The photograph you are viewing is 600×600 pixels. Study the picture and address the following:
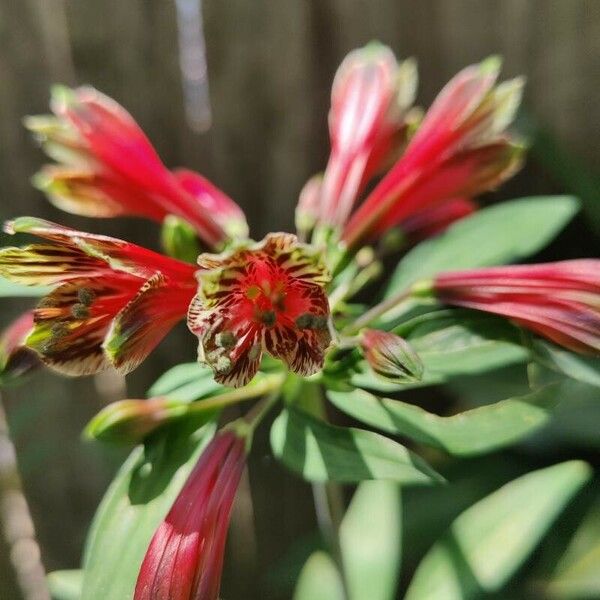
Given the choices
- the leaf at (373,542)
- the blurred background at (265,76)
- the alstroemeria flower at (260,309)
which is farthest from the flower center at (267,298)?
the blurred background at (265,76)

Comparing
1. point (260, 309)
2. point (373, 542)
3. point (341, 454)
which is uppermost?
point (260, 309)

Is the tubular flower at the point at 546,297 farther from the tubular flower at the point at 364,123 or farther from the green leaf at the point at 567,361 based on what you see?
the tubular flower at the point at 364,123

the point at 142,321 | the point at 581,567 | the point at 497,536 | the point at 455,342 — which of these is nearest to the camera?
the point at 142,321

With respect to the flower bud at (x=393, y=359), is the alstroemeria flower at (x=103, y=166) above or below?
above

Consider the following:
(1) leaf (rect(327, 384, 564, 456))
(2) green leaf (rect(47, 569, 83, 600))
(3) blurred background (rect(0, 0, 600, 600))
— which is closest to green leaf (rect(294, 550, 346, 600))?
(3) blurred background (rect(0, 0, 600, 600))

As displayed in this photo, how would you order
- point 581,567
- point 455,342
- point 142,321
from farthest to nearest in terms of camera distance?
point 581,567, point 455,342, point 142,321

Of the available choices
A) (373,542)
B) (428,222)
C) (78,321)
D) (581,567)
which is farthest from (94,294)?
(581,567)

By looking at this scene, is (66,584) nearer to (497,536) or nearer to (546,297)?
(497,536)

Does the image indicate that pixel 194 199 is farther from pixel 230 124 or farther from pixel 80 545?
pixel 80 545
